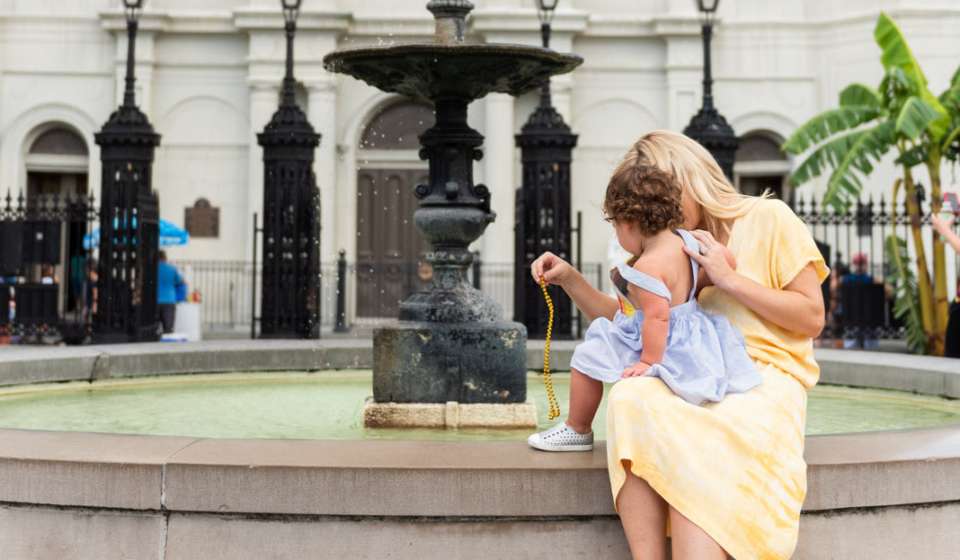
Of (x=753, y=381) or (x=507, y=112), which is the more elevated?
(x=507, y=112)

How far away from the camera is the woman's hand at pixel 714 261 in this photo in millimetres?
3463

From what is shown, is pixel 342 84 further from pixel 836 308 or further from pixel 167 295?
pixel 836 308

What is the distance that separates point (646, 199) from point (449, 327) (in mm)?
2647

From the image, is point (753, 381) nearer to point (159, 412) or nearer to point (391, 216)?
point (159, 412)

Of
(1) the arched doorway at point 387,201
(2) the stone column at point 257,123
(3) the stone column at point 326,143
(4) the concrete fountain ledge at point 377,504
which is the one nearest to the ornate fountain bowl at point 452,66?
(4) the concrete fountain ledge at point 377,504

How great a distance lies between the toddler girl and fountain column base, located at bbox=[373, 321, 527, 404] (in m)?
2.19

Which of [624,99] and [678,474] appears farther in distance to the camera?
[624,99]

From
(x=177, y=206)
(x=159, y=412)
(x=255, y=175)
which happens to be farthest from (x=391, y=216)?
(x=159, y=412)

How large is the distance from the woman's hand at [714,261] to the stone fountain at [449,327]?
8.30 feet

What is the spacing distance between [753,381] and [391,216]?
2261 cm

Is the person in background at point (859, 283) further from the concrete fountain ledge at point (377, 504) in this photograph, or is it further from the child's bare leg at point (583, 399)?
the child's bare leg at point (583, 399)

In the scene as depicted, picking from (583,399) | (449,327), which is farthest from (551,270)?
(449,327)

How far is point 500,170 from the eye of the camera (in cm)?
2475

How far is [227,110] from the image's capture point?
25.4 m
